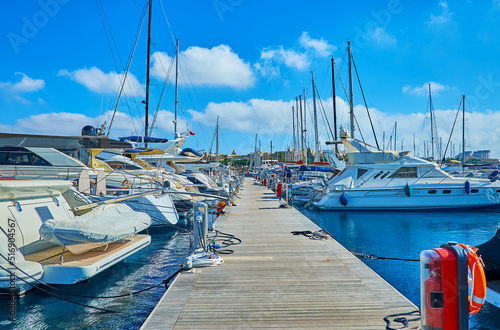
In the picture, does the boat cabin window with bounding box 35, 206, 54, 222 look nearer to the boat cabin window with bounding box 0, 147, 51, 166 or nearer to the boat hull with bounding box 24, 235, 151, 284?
the boat hull with bounding box 24, 235, 151, 284

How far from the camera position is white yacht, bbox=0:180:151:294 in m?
6.79

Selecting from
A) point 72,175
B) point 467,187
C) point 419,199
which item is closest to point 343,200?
Answer: point 419,199

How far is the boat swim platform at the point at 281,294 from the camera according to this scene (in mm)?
4598

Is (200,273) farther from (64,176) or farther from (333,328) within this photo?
(64,176)

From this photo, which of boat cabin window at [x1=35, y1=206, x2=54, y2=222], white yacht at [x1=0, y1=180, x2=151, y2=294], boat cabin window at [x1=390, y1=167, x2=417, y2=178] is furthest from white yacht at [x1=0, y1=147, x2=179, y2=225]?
boat cabin window at [x1=390, y1=167, x2=417, y2=178]

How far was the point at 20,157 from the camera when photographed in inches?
575

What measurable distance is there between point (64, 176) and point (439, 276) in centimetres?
1463

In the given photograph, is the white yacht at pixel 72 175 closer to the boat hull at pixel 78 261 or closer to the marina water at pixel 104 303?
the marina water at pixel 104 303

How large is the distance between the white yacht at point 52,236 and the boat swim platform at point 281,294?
2.21 meters

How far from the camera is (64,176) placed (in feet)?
47.6

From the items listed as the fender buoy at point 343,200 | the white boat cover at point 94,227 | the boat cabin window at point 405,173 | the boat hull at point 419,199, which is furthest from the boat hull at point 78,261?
the boat cabin window at point 405,173

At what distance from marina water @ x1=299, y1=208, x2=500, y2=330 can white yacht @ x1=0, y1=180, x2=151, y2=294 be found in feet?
22.8

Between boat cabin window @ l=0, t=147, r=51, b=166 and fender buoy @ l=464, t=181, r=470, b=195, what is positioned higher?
boat cabin window @ l=0, t=147, r=51, b=166

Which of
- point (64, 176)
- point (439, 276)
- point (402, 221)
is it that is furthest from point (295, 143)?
point (439, 276)
